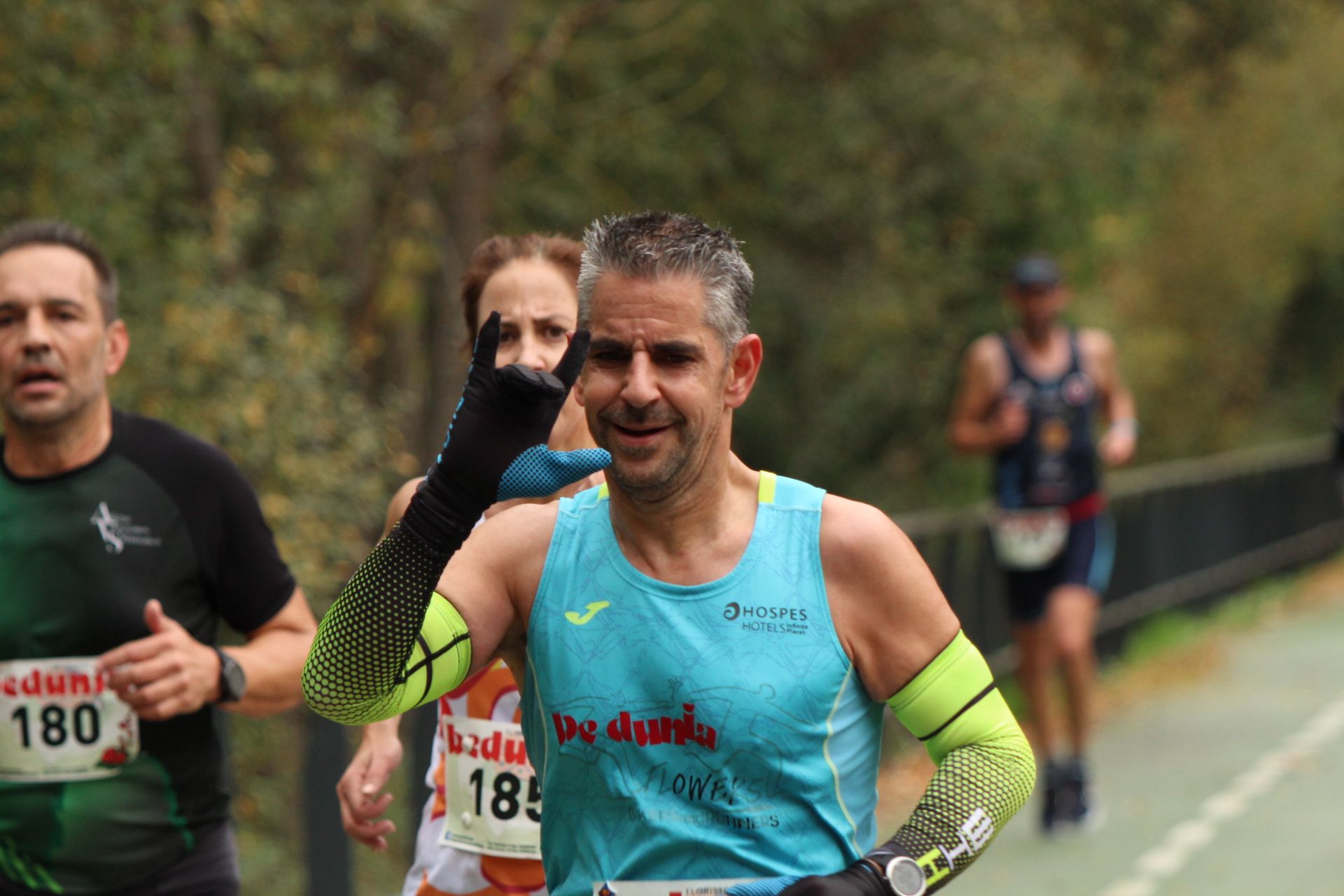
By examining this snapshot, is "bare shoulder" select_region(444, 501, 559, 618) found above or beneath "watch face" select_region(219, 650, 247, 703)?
above

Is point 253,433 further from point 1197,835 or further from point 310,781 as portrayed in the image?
point 1197,835

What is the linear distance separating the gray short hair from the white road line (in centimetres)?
542

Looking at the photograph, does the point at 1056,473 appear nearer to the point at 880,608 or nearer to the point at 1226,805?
the point at 1226,805

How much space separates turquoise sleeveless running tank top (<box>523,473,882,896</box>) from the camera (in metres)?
2.95

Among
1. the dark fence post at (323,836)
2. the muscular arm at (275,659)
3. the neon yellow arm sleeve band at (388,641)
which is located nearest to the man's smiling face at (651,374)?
the neon yellow arm sleeve band at (388,641)

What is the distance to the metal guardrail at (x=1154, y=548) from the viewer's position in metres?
6.46

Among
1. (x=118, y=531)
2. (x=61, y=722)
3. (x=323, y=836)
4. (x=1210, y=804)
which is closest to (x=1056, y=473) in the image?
(x=1210, y=804)

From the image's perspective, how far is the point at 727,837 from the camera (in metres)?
2.98

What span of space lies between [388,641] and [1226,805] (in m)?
7.43

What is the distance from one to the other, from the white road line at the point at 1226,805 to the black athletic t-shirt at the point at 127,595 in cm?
445

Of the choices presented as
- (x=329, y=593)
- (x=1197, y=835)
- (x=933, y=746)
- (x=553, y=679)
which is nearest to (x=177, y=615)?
(x=553, y=679)

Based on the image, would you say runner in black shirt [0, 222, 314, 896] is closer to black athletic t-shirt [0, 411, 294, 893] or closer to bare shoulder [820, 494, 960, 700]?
black athletic t-shirt [0, 411, 294, 893]

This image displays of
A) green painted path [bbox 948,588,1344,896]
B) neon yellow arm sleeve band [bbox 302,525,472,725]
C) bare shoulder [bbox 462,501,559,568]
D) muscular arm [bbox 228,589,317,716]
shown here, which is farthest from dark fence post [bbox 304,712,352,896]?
neon yellow arm sleeve band [bbox 302,525,472,725]

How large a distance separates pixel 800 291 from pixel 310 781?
9.17 meters
